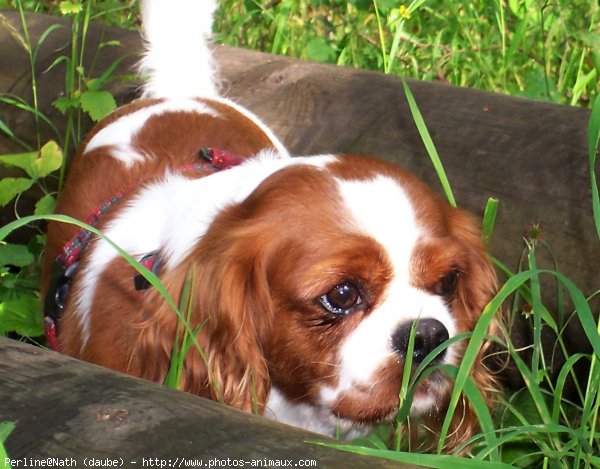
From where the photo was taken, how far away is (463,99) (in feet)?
9.90

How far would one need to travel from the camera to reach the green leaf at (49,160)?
348 centimetres

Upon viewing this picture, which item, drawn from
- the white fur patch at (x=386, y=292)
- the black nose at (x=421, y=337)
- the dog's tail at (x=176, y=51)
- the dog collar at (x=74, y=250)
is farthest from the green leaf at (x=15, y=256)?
the black nose at (x=421, y=337)

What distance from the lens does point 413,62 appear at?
4.39 metres

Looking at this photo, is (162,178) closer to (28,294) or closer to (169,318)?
(169,318)

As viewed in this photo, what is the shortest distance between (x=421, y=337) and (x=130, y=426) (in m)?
0.92

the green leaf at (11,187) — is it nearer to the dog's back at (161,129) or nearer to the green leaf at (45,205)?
the green leaf at (45,205)

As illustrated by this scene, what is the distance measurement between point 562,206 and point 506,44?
208cm

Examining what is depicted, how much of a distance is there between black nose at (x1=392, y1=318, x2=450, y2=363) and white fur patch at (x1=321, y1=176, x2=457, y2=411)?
1 cm

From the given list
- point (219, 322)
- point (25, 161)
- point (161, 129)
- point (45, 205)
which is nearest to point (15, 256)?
point (45, 205)

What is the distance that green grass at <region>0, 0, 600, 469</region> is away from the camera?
8.44ft

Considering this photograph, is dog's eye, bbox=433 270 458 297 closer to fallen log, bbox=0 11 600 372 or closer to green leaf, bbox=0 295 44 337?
fallen log, bbox=0 11 600 372

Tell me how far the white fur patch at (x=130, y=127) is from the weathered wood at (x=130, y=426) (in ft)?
4.87

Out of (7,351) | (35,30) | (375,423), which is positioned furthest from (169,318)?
(35,30)

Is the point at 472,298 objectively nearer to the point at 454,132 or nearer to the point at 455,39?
the point at 454,132
